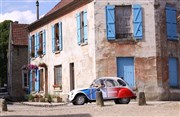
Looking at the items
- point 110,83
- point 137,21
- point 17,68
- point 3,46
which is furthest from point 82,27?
point 3,46

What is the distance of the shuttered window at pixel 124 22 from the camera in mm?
24969

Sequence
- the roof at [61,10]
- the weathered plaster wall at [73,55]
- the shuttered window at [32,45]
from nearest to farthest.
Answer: the weathered plaster wall at [73,55] → the roof at [61,10] → the shuttered window at [32,45]

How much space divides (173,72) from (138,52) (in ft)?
9.38

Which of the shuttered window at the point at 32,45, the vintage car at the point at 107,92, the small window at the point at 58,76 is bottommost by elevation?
the vintage car at the point at 107,92

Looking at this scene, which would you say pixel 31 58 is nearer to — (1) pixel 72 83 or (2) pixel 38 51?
(2) pixel 38 51

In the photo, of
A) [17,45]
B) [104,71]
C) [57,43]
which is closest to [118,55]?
[104,71]

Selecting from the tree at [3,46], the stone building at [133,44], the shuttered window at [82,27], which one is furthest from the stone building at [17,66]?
the stone building at [133,44]

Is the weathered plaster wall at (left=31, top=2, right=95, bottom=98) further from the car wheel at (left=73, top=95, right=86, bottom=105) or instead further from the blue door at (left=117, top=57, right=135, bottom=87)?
the car wheel at (left=73, top=95, right=86, bottom=105)

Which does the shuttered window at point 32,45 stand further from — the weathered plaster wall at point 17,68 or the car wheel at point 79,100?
the car wheel at point 79,100

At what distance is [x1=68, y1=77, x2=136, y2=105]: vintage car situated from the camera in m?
20.9

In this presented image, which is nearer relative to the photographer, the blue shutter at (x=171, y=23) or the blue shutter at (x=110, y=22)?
the blue shutter at (x=110, y=22)

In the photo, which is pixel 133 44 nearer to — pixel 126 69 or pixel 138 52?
pixel 138 52

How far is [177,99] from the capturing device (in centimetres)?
2567

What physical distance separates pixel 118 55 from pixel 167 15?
414 cm
